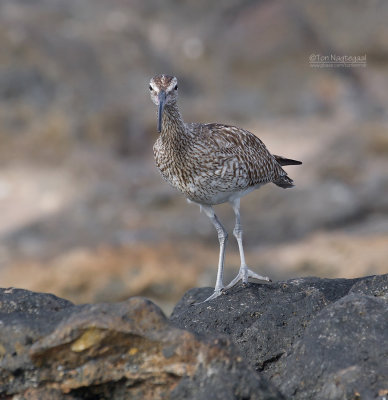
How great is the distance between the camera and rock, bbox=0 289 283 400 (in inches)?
257

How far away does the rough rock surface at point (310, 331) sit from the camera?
6871 mm

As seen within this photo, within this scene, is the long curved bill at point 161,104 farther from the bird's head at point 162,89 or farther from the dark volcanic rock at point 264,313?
the dark volcanic rock at point 264,313

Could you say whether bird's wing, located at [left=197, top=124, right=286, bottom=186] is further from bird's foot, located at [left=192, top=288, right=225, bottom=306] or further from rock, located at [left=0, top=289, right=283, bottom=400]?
rock, located at [left=0, top=289, right=283, bottom=400]

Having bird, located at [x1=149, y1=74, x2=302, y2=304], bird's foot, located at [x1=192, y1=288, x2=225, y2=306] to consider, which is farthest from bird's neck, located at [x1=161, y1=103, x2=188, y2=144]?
bird's foot, located at [x1=192, y1=288, x2=225, y2=306]

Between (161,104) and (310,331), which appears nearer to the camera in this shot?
(310,331)

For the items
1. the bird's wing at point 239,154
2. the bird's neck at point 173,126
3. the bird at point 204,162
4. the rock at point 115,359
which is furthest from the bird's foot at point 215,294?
the rock at point 115,359

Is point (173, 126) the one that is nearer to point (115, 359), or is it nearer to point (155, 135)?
point (115, 359)

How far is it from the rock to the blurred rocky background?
1757 centimetres

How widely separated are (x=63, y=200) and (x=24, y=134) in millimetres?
4668

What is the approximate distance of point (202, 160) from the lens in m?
11.2

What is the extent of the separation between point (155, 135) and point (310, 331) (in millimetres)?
29728

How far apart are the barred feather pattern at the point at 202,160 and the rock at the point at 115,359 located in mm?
4624

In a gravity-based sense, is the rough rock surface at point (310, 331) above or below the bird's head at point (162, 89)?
below

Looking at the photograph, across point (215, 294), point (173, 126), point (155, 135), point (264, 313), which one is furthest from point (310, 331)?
point (155, 135)
